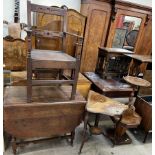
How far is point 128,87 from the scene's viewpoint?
8.99ft

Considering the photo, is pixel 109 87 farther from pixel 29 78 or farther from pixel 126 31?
pixel 29 78

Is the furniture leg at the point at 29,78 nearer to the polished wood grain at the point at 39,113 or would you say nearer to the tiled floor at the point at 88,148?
the polished wood grain at the point at 39,113

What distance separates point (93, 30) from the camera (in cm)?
287

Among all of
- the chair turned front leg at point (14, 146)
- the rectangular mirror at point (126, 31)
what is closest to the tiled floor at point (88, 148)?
the chair turned front leg at point (14, 146)

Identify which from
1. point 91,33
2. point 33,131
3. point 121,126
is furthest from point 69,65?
point 91,33

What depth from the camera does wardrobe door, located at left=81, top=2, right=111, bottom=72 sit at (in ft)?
8.99

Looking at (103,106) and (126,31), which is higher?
(126,31)

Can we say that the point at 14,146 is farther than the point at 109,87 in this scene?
No

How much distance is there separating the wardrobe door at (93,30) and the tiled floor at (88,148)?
122 centimetres

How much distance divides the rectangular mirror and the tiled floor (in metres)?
1.72

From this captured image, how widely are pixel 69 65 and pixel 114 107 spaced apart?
682 mm

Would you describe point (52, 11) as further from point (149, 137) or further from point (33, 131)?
point (149, 137)

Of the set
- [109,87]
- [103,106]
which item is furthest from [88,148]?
[109,87]

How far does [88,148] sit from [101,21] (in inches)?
79.5
